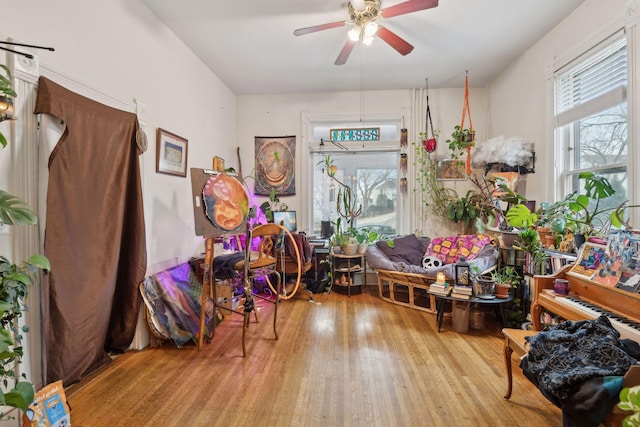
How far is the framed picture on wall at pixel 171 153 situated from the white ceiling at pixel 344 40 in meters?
1.03

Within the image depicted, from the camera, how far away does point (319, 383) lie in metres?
1.95

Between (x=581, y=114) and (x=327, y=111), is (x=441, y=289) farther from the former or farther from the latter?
(x=327, y=111)

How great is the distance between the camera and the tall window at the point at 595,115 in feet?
7.14

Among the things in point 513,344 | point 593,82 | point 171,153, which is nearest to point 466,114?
point 593,82

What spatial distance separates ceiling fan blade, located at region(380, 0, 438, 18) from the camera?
1933 millimetres

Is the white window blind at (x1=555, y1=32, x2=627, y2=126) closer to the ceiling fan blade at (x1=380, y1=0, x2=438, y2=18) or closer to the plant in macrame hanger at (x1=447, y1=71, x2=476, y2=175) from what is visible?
the plant in macrame hanger at (x1=447, y1=71, x2=476, y2=175)

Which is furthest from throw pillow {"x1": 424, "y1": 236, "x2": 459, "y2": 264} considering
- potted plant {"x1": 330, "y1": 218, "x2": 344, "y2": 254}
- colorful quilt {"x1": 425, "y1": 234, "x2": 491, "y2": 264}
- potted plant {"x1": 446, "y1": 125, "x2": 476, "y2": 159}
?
potted plant {"x1": 446, "y1": 125, "x2": 476, "y2": 159}

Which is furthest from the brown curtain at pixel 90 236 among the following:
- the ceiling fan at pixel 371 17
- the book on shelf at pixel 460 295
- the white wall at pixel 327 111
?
the book on shelf at pixel 460 295

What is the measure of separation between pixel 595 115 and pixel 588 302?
1611 millimetres

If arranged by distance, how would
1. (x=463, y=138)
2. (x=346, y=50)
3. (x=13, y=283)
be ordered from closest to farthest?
(x=13, y=283)
(x=346, y=50)
(x=463, y=138)

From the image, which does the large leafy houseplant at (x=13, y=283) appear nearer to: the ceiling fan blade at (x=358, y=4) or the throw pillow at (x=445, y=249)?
the ceiling fan blade at (x=358, y=4)

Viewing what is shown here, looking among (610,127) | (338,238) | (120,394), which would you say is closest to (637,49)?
(610,127)

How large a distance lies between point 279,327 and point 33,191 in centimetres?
212

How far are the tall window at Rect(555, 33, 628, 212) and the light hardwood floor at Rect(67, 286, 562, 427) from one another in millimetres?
1650
